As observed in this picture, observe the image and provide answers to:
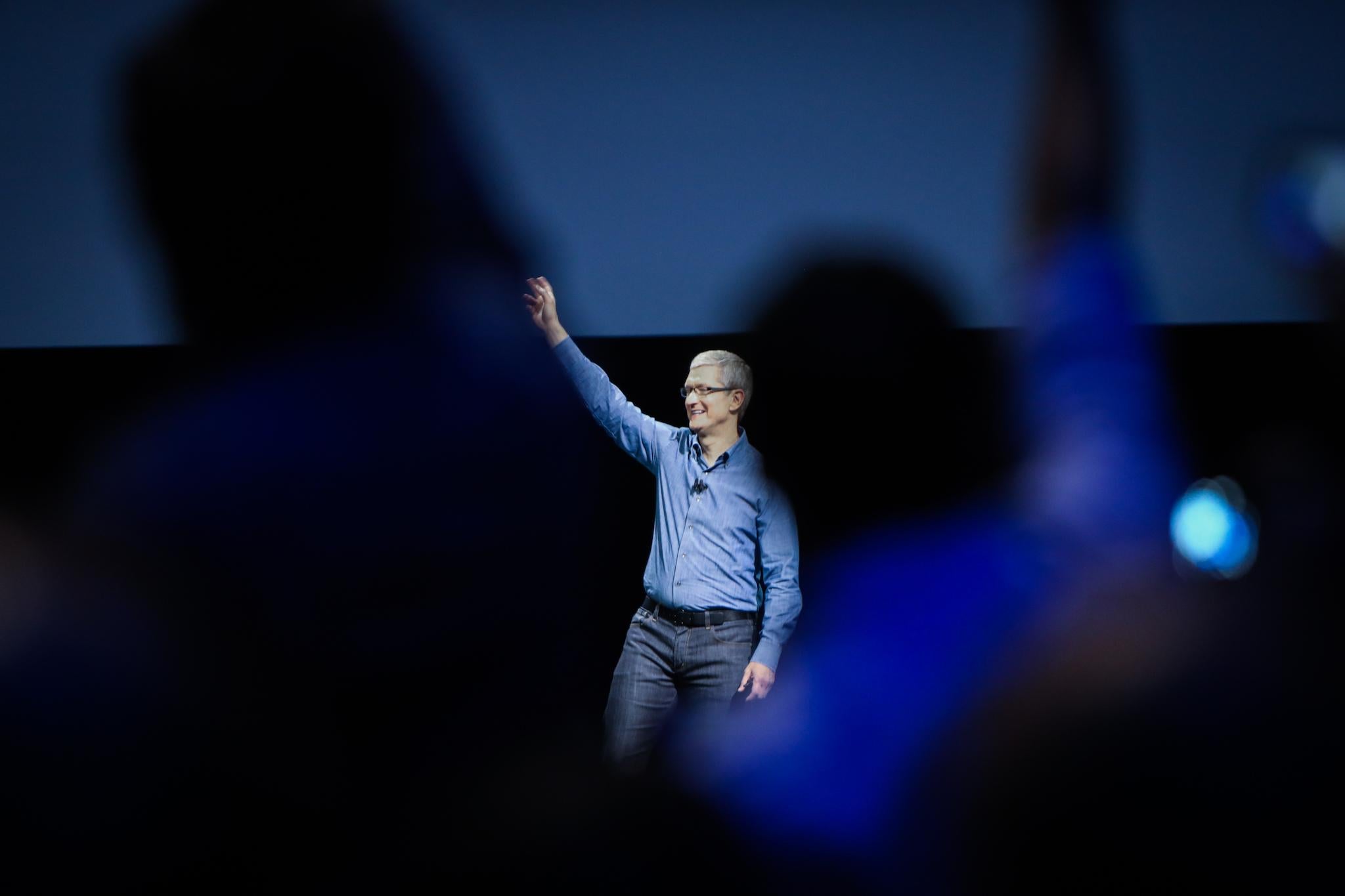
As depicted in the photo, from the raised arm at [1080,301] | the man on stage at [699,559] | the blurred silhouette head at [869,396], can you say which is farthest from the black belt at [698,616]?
the raised arm at [1080,301]

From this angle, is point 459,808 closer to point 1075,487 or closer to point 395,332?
point 395,332

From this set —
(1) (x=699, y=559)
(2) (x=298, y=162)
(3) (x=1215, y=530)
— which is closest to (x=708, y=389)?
(1) (x=699, y=559)

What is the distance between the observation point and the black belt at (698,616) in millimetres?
2205

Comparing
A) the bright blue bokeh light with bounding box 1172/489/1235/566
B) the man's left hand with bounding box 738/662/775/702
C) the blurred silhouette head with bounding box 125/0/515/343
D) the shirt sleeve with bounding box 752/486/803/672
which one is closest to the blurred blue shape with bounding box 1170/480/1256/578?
the bright blue bokeh light with bounding box 1172/489/1235/566

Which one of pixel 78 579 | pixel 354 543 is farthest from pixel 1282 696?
pixel 78 579

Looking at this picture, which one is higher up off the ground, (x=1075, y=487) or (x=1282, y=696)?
(x=1075, y=487)

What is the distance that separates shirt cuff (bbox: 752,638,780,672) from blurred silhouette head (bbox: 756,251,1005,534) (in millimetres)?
533

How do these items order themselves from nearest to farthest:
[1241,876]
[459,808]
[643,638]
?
[1241,876] < [643,638] < [459,808]

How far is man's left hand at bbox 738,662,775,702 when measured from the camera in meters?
2.15

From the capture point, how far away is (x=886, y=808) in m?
2.29

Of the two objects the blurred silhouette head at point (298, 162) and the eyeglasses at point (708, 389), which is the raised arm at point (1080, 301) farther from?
the blurred silhouette head at point (298, 162)

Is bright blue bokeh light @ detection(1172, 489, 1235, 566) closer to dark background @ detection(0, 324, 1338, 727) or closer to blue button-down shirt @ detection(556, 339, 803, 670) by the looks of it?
dark background @ detection(0, 324, 1338, 727)

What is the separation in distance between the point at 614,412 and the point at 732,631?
0.68m

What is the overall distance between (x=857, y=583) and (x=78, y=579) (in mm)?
2375
